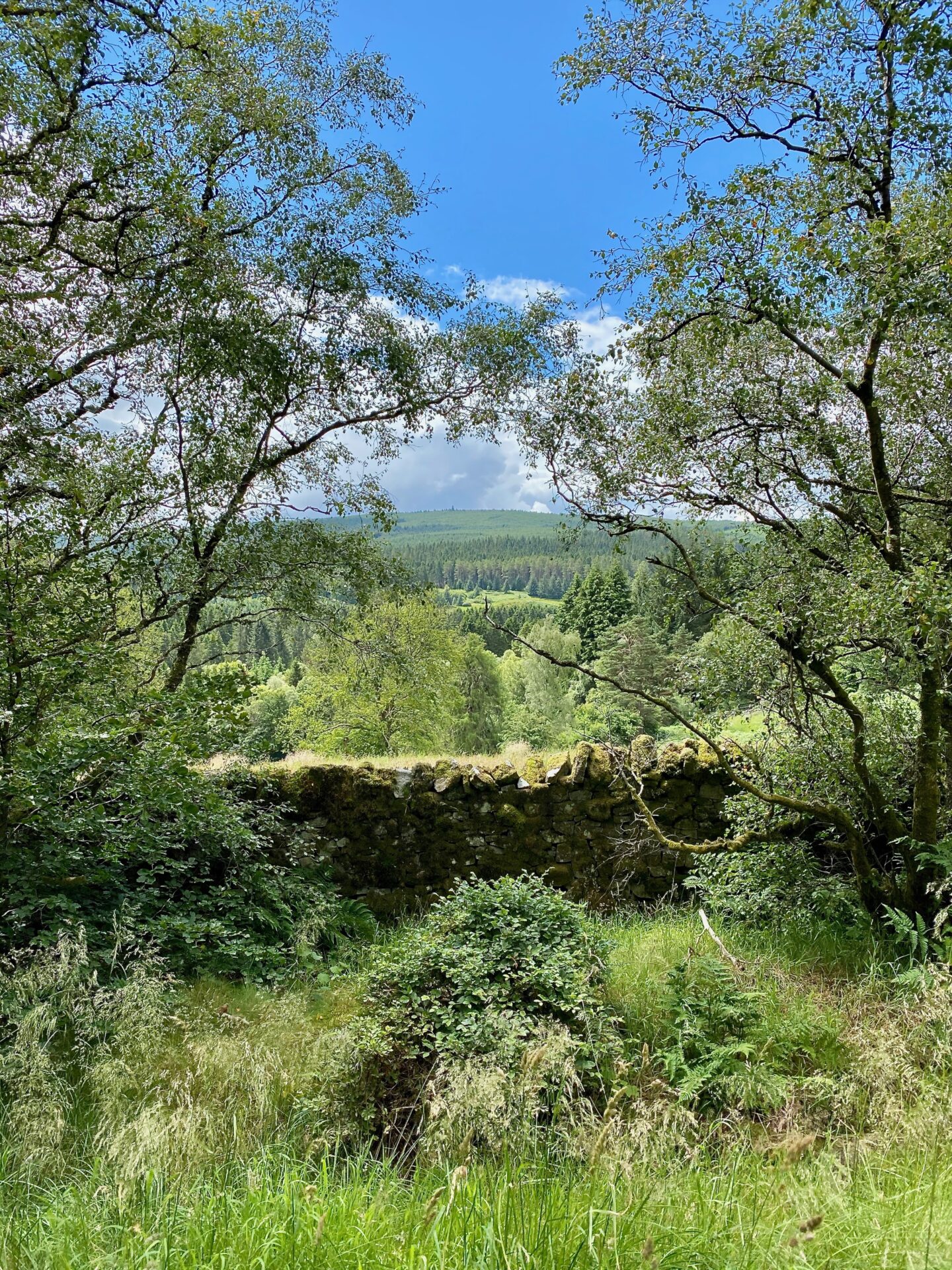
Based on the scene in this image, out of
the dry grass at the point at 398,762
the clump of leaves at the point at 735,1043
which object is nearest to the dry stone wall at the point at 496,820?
the dry grass at the point at 398,762

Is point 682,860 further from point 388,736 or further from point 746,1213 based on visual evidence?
point 388,736

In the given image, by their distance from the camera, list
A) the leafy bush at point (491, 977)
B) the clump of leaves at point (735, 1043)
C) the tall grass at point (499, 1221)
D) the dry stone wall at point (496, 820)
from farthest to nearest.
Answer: the dry stone wall at point (496, 820) < the leafy bush at point (491, 977) < the clump of leaves at point (735, 1043) < the tall grass at point (499, 1221)

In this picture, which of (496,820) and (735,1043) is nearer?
(735,1043)

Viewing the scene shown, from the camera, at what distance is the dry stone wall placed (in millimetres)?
7219

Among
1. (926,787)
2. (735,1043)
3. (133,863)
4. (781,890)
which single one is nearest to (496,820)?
(781,890)

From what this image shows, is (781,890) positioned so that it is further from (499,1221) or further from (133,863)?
(133,863)

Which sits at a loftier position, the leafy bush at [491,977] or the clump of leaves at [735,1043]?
the leafy bush at [491,977]

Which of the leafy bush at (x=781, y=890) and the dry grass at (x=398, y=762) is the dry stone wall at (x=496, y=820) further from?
the leafy bush at (x=781, y=890)

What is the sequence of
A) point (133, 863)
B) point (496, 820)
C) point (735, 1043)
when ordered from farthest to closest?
point (496, 820) → point (133, 863) → point (735, 1043)

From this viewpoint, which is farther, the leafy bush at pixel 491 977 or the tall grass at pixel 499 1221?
the leafy bush at pixel 491 977

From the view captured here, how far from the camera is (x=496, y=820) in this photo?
7480 mm

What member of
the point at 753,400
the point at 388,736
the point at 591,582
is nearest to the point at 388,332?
the point at 753,400

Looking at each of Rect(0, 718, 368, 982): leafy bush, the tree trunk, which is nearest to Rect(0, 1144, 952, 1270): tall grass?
Rect(0, 718, 368, 982): leafy bush

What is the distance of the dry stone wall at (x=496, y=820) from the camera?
7219 mm
